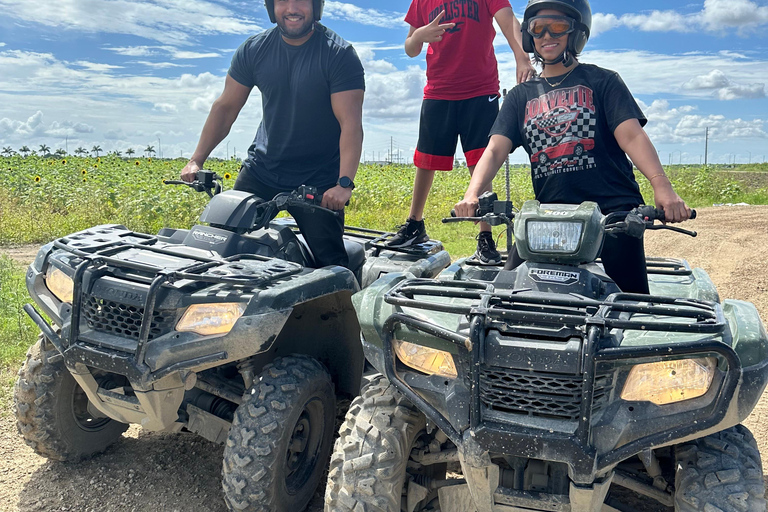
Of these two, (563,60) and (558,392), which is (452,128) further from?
(558,392)

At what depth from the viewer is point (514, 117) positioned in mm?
3635

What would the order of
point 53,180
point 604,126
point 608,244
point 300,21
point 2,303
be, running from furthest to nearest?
point 53,180 → point 2,303 → point 300,21 → point 604,126 → point 608,244

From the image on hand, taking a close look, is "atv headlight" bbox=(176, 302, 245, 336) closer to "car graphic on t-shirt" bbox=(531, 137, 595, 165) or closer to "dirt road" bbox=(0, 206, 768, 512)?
"dirt road" bbox=(0, 206, 768, 512)

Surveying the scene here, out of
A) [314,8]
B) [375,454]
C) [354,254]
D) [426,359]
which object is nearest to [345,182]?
[354,254]

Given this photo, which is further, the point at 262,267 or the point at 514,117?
the point at 514,117

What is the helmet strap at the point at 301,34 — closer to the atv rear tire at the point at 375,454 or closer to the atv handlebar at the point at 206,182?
the atv handlebar at the point at 206,182

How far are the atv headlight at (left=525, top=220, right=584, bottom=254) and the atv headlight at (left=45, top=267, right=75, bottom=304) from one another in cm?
219

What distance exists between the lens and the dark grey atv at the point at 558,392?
220 centimetres

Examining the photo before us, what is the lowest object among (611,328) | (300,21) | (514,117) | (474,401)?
(474,401)

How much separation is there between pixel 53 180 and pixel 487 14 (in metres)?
12.1

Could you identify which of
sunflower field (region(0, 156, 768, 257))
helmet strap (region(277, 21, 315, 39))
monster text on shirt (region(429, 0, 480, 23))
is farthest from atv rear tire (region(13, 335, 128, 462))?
sunflower field (region(0, 156, 768, 257))

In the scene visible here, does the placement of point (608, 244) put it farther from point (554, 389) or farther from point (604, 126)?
point (554, 389)

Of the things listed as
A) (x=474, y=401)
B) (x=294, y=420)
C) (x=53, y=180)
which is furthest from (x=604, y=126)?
(x=53, y=180)

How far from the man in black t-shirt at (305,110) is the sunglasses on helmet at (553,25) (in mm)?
1316
